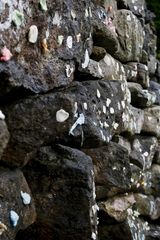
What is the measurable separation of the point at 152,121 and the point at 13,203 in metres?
3.78

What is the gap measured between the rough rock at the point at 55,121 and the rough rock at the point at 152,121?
2.63 metres

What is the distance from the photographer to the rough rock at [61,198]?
116 inches

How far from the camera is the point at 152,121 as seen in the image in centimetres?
606

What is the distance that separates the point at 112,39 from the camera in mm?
4227

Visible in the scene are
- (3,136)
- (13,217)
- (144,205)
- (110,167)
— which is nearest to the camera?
(3,136)

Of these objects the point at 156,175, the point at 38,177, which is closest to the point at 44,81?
the point at 38,177

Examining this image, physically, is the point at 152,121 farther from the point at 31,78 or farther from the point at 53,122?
the point at 31,78

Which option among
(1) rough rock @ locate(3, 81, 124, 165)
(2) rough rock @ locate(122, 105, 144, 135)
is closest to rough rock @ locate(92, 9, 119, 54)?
(1) rough rock @ locate(3, 81, 124, 165)

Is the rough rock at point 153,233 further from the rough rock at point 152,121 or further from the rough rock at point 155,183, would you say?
the rough rock at point 152,121

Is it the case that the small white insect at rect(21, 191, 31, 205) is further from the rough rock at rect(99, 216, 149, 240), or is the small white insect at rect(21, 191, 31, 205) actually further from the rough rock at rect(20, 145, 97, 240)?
the rough rock at rect(99, 216, 149, 240)

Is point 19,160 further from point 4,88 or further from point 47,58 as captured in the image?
point 47,58

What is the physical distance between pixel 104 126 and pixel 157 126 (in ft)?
9.74

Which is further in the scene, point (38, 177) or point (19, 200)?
point (38, 177)

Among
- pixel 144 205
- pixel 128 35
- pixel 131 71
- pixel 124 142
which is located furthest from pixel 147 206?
pixel 128 35
